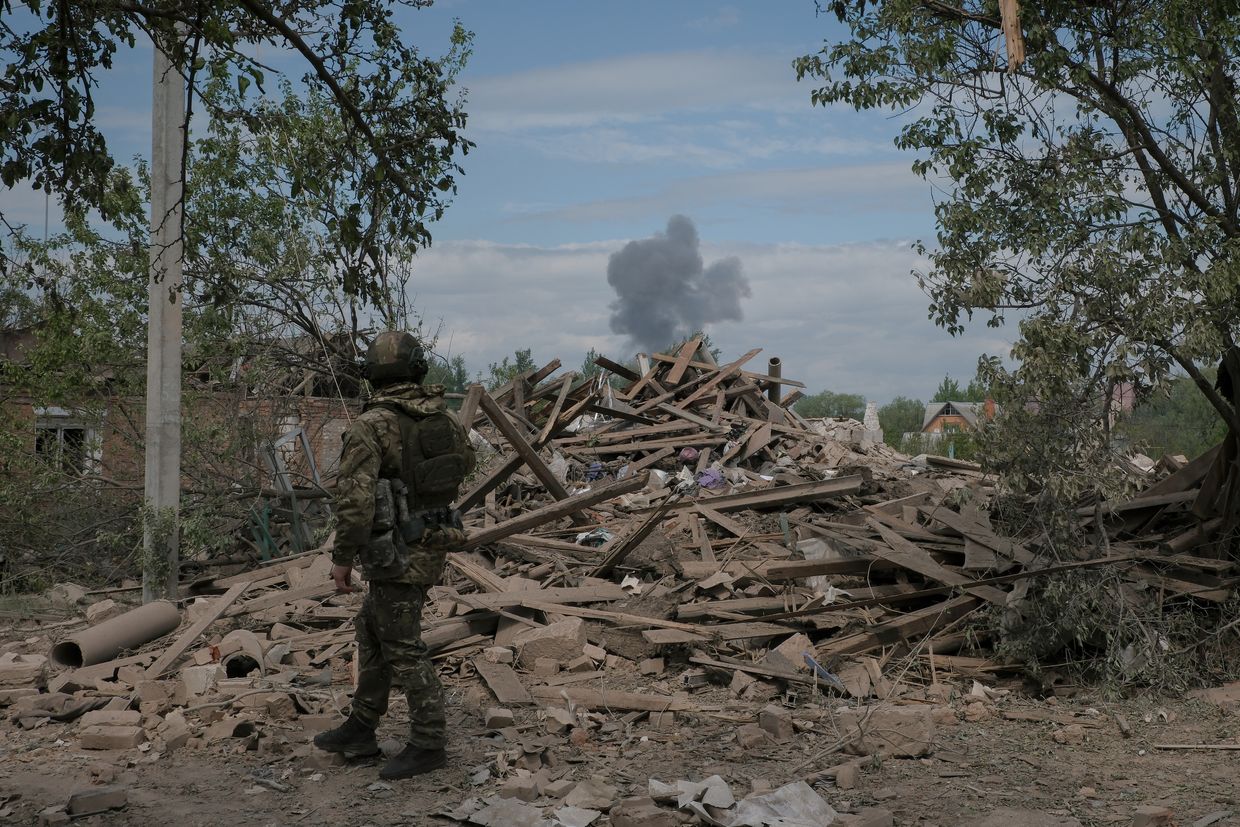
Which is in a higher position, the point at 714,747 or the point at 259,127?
the point at 259,127

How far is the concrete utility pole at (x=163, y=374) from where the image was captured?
389 inches

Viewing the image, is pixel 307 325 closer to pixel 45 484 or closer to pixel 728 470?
pixel 45 484

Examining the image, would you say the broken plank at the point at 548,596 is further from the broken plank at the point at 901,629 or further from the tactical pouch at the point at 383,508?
the tactical pouch at the point at 383,508

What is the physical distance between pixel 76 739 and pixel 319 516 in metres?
5.79

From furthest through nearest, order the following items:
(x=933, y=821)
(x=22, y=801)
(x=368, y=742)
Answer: (x=368, y=742) < (x=22, y=801) < (x=933, y=821)

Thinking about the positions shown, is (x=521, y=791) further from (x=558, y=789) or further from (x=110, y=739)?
(x=110, y=739)

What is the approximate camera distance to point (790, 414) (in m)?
18.1

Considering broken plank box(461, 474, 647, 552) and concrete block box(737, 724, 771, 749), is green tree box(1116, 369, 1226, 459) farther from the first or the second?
concrete block box(737, 724, 771, 749)

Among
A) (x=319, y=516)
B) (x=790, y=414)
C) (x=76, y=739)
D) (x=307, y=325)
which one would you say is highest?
(x=307, y=325)

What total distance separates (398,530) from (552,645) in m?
2.27

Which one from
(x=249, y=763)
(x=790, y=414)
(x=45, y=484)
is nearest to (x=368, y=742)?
(x=249, y=763)

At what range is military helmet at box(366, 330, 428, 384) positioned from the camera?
587cm

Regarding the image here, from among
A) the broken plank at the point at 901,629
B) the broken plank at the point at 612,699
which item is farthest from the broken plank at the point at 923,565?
the broken plank at the point at 612,699

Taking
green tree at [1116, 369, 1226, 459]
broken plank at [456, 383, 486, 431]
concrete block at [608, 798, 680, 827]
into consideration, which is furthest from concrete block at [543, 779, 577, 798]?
green tree at [1116, 369, 1226, 459]
